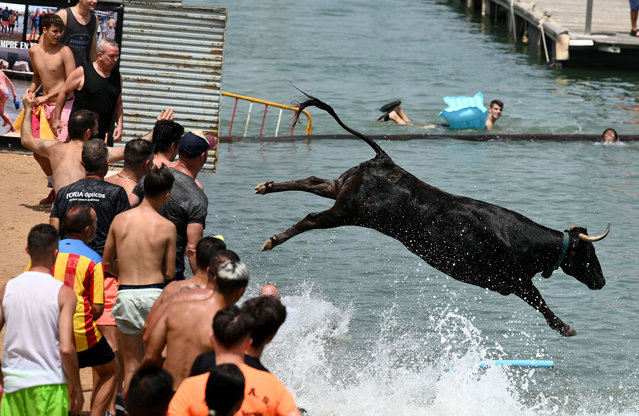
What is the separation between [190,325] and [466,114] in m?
15.9

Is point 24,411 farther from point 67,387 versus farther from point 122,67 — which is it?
point 122,67

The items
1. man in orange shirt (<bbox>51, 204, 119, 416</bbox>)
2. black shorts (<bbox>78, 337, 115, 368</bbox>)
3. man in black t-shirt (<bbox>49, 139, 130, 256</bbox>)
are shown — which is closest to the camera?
man in orange shirt (<bbox>51, 204, 119, 416</bbox>)

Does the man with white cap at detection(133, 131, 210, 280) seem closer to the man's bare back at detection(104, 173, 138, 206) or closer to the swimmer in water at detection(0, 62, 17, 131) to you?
the man's bare back at detection(104, 173, 138, 206)

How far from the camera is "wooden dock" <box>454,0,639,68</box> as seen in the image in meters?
26.6

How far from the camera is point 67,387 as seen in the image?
5.15m

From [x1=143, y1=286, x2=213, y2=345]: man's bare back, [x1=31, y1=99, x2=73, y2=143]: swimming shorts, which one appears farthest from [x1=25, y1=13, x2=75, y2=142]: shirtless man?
[x1=143, y1=286, x2=213, y2=345]: man's bare back

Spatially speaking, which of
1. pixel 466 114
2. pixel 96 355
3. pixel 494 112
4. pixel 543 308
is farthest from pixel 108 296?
pixel 494 112

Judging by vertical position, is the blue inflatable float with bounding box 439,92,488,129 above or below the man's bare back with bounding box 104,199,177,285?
above

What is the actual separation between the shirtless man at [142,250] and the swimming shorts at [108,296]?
495 millimetres

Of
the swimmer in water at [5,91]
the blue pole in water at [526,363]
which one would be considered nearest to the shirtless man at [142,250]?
the blue pole in water at [526,363]

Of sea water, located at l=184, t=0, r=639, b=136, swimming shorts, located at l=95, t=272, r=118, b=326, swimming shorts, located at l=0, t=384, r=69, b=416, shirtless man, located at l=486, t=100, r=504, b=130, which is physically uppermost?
sea water, located at l=184, t=0, r=639, b=136

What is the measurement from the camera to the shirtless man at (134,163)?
6.61 metres

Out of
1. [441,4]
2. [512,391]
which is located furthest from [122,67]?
[441,4]

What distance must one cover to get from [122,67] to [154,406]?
9142mm
